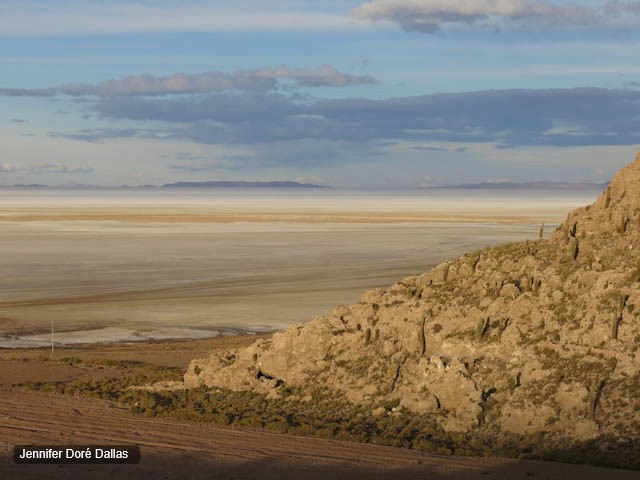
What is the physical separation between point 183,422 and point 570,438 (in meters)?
7.72

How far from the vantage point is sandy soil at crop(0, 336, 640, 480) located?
15.2m

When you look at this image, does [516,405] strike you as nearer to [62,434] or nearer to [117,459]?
[117,459]

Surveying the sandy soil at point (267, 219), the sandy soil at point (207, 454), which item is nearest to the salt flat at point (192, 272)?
the sandy soil at point (207, 454)

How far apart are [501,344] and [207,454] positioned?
6256 millimetres

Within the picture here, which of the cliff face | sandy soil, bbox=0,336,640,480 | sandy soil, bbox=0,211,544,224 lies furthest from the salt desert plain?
sandy soil, bbox=0,211,544,224

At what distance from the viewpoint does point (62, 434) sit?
58.1 ft

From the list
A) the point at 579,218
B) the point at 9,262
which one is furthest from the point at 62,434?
the point at 9,262

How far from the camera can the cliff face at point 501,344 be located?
17266 millimetres

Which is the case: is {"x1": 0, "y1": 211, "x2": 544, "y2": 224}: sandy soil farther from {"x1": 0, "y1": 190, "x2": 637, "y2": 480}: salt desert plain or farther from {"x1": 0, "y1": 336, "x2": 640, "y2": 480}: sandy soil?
{"x1": 0, "y1": 336, "x2": 640, "y2": 480}: sandy soil

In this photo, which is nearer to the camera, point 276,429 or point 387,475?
point 387,475

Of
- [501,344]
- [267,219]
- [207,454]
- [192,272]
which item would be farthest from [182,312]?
[267,219]

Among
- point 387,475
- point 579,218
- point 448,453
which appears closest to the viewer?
point 387,475

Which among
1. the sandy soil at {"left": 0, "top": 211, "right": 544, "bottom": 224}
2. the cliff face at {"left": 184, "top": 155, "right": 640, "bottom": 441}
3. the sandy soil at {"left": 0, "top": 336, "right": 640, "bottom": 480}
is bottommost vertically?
the sandy soil at {"left": 0, "top": 336, "right": 640, "bottom": 480}

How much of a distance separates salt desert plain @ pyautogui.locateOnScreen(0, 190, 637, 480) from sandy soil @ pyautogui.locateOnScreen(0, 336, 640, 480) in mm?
35
